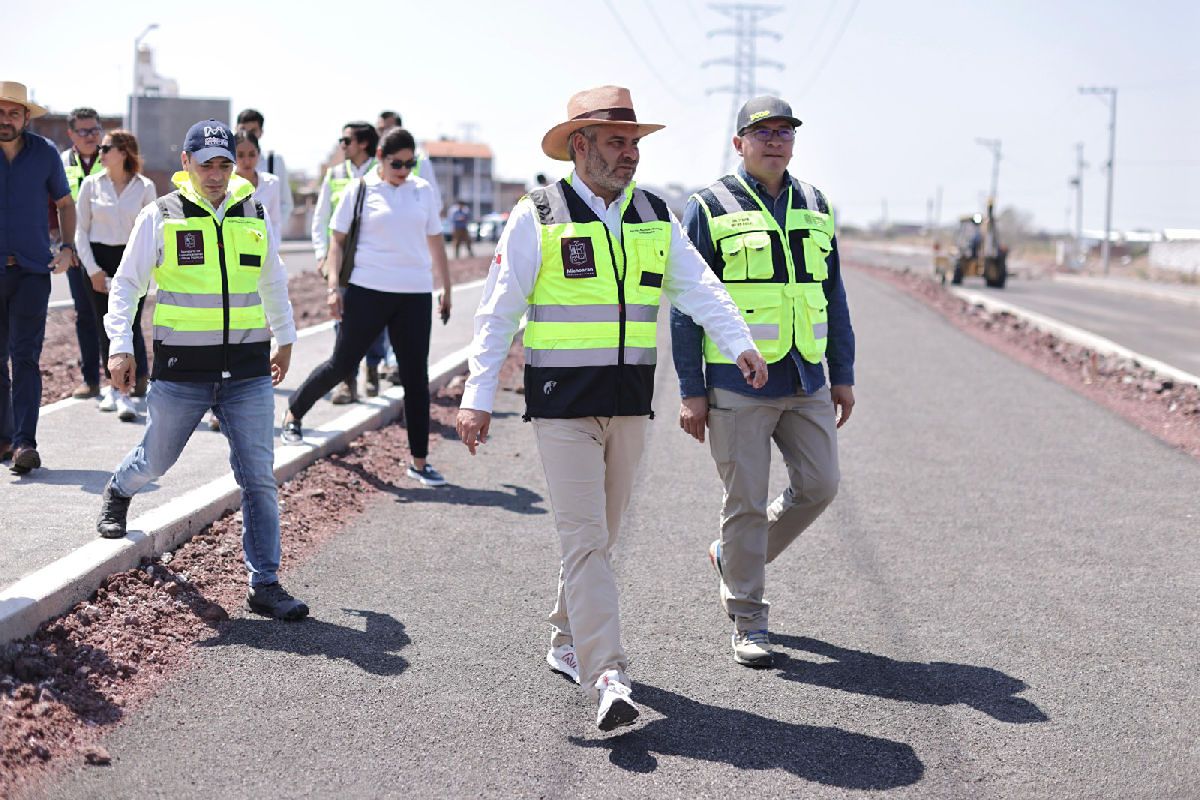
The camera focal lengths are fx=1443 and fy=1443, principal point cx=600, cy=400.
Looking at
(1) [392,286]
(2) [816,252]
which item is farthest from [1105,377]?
(2) [816,252]

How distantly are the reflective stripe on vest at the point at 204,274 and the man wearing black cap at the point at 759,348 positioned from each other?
70.9 inches

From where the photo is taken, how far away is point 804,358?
5488mm

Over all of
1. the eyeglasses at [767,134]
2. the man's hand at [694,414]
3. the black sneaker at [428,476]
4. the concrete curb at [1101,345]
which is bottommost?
the black sneaker at [428,476]

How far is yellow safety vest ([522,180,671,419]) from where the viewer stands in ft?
15.5

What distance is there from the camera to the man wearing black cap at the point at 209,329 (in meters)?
5.82

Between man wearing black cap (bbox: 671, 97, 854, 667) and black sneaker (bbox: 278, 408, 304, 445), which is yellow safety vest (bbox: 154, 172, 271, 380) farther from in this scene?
black sneaker (bbox: 278, 408, 304, 445)

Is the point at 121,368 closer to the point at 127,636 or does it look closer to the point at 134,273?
the point at 134,273

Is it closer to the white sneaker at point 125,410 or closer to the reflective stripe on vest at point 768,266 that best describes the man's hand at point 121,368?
the reflective stripe on vest at point 768,266

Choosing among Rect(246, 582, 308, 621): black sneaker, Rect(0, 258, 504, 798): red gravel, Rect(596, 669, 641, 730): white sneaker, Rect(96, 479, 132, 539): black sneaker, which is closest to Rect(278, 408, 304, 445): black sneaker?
Rect(0, 258, 504, 798): red gravel

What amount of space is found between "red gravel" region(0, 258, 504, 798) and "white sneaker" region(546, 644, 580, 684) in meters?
1.32

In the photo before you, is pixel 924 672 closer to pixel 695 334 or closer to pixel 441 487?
pixel 695 334

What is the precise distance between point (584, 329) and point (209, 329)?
190 cm

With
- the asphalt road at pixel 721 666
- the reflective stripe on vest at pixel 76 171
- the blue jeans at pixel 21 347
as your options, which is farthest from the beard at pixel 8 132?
the asphalt road at pixel 721 666

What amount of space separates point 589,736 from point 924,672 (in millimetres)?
1416
